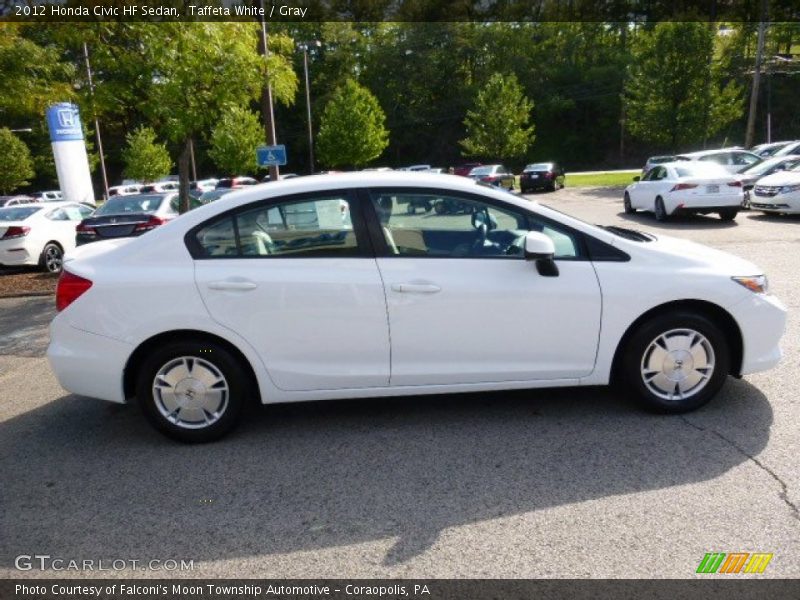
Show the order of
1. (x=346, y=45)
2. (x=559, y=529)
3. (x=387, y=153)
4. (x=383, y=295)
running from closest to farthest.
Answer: (x=559, y=529) → (x=383, y=295) → (x=346, y=45) → (x=387, y=153)

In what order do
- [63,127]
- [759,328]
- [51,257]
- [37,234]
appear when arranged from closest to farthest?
[759,328]
[37,234]
[51,257]
[63,127]

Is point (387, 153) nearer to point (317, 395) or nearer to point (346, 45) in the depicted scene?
point (346, 45)

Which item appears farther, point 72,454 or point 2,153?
point 2,153

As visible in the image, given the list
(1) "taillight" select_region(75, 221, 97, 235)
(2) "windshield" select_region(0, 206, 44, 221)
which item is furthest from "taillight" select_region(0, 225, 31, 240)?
(1) "taillight" select_region(75, 221, 97, 235)

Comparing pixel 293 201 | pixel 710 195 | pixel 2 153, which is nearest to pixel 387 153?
pixel 2 153

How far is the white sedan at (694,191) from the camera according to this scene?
566 inches

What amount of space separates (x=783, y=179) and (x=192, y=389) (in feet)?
49.7

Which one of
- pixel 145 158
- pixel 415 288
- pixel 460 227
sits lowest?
pixel 415 288

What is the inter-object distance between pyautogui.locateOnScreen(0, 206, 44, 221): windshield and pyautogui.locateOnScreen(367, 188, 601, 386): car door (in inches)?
432

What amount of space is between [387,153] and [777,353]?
69633mm

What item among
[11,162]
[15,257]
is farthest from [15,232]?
[11,162]

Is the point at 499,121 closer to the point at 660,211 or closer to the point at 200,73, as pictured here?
the point at 660,211

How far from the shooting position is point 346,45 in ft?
217

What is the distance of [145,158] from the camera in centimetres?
4772
